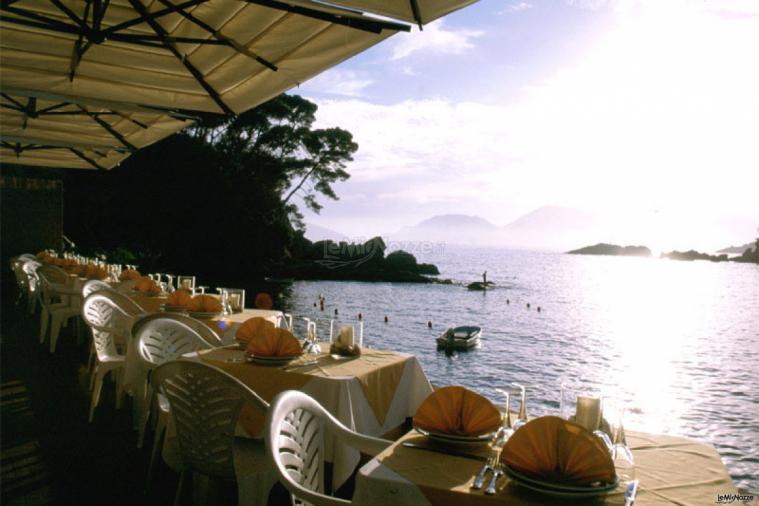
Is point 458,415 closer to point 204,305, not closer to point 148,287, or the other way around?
point 204,305

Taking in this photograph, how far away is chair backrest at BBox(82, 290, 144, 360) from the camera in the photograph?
4.09 meters

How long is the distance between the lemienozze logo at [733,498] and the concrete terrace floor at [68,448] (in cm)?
192

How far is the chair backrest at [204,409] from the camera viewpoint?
224 cm

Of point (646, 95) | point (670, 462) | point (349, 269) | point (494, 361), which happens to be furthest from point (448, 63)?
point (670, 462)

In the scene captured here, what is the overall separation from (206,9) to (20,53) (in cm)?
125

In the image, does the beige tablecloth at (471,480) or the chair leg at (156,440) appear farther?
the chair leg at (156,440)

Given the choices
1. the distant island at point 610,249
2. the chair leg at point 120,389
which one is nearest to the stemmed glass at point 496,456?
the chair leg at point 120,389

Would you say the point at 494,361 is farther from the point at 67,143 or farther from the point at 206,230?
the point at 67,143

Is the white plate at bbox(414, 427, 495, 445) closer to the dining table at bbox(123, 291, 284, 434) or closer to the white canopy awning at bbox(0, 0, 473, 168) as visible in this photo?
the white canopy awning at bbox(0, 0, 473, 168)

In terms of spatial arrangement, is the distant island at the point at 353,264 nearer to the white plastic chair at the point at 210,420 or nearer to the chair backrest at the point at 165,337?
the chair backrest at the point at 165,337

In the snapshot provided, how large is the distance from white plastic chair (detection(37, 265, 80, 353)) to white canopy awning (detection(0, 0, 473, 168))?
8.20 feet

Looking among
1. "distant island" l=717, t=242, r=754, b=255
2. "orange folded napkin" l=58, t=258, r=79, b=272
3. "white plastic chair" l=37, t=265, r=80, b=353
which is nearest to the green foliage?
"orange folded napkin" l=58, t=258, r=79, b=272

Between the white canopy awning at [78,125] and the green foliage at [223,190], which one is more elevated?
the green foliage at [223,190]

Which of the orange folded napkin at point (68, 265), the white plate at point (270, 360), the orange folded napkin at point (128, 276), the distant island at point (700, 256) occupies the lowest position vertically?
the white plate at point (270, 360)
